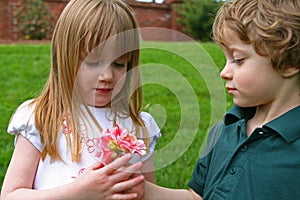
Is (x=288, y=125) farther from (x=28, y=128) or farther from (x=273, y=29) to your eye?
(x=28, y=128)

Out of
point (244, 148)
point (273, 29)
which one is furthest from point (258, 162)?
point (273, 29)

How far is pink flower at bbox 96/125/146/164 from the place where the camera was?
175cm

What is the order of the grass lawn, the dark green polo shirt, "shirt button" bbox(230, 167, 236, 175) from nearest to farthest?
1. the dark green polo shirt
2. "shirt button" bbox(230, 167, 236, 175)
3. the grass lawn

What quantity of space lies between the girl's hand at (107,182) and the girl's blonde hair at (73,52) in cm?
21

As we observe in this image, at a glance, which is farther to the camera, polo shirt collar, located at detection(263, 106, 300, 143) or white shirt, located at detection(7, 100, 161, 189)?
white shirt, located at detection(7, 100, 161, 189)

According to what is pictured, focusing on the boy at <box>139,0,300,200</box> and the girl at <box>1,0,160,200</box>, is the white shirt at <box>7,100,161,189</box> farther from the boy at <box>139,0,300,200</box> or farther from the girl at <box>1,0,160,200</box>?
the boy at <box>139,0,300,200</box>

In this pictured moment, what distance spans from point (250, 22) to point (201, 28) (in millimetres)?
11500

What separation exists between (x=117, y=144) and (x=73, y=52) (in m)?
0.47

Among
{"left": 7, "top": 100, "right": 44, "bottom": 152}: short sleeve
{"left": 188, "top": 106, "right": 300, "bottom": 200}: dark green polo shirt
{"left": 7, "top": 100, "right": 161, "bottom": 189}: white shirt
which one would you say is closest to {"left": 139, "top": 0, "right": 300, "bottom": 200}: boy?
{"left": 188, "top": 106, "right": 300, "bottom": 200}: dark green polo shirt

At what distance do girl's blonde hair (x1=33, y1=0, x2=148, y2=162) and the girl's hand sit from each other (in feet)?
0.69

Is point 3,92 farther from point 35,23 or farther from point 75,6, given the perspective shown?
point 35,23

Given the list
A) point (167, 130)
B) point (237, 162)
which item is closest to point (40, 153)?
point (237, 162)

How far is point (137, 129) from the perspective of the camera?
2.21m

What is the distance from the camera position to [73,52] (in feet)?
6.68
